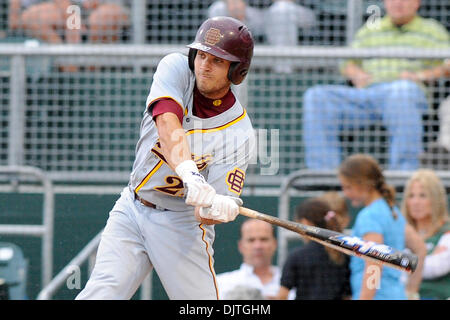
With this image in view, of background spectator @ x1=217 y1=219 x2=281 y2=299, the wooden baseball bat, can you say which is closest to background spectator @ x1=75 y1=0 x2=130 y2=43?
background spectator @ x1=217 y1=219 x2=281 y2=299

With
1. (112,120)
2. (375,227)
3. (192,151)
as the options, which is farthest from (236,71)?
(112,120)

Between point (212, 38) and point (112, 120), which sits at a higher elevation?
point (212, 38)

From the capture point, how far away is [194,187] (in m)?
3.81

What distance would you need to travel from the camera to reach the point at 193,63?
14.0 ft

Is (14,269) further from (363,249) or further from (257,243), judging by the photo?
(363,249)

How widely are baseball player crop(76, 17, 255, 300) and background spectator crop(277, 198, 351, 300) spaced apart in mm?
1410

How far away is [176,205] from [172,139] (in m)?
0.53

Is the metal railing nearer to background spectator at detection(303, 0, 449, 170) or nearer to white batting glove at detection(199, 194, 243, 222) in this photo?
background spectator at detection(303, 0, 449, 170)

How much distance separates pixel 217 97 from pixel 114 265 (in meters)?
0.98

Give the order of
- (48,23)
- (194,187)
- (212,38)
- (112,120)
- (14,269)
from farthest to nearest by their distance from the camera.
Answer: (48,23) → (112,120) → (14,269) → (212,38) → (194,187)

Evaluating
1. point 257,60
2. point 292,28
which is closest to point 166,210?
point 257,60

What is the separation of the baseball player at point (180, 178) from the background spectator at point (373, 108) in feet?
5.87

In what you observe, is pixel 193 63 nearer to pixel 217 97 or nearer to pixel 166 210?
pixel 217 97
